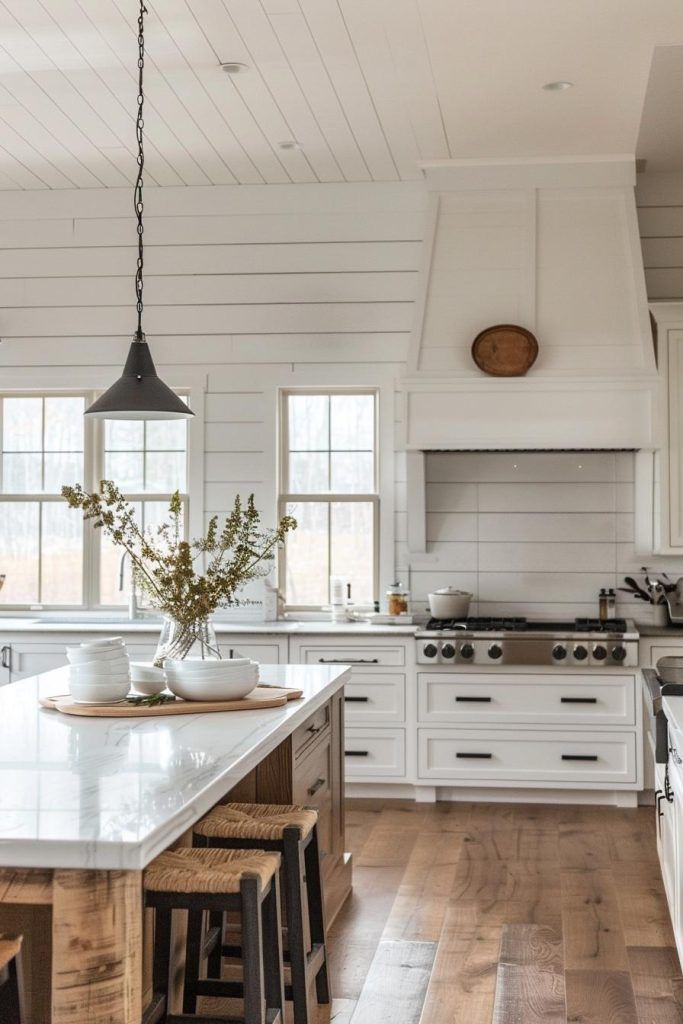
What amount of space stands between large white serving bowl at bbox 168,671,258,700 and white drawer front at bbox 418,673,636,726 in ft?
8.10

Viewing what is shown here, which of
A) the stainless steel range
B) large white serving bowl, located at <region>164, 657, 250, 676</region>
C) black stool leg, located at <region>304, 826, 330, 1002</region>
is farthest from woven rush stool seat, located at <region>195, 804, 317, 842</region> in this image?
the stainless steel range

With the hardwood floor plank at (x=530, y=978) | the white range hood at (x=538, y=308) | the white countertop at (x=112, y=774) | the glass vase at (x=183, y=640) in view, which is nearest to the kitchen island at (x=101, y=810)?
the white countertop at (x=112, y=774)

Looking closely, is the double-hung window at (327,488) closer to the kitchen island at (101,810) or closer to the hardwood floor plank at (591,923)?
the hardwood floor plank at (591,923)

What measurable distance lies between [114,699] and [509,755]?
9.36 ft

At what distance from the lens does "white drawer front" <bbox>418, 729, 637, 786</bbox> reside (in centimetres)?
579

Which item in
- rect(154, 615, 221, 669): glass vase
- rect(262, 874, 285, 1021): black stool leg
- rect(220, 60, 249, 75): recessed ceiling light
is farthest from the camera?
rect(220, 60, 249, 75): recessed ceiling light

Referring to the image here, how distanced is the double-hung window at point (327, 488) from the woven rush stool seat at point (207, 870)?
3799 mm

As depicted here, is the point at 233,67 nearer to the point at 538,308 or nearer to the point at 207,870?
the point at 538,308

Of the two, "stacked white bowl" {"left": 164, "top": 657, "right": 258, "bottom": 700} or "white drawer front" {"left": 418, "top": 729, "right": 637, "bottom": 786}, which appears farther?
"white drawer front" {"left": 418, "top": 729, "right": 637, "bottom": 786}

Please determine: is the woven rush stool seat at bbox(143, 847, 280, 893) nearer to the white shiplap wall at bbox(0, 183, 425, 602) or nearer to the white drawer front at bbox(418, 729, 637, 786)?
the white drawer front at bbox(418, 729, 637, 786)

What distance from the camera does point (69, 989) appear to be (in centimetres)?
213

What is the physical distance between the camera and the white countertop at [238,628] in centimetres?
595

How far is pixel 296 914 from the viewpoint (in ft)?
9.87

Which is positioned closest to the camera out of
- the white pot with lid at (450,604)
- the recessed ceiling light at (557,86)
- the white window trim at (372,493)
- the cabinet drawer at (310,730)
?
the cabinet drawer at (310,730)
